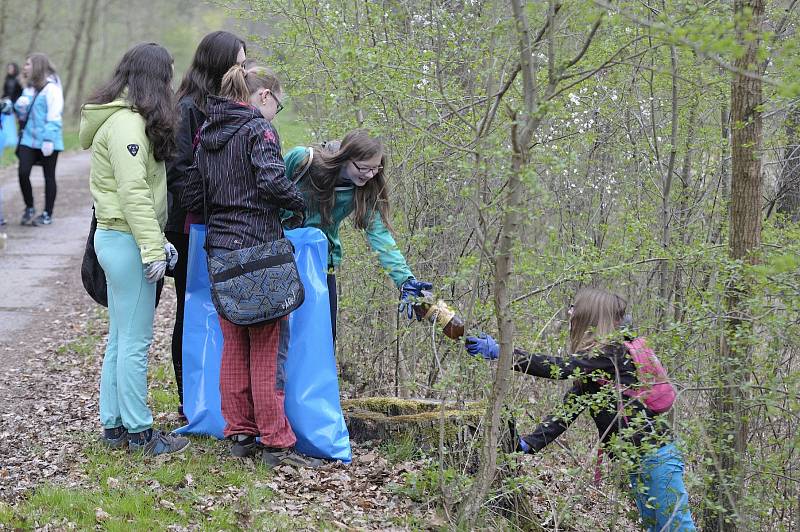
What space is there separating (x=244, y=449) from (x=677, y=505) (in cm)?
212

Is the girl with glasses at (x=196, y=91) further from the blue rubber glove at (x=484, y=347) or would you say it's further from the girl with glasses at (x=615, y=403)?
the girl with glasses at (x=615, y=403)

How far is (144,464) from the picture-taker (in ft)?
14.5

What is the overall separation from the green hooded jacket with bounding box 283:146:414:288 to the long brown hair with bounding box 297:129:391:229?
0.03m

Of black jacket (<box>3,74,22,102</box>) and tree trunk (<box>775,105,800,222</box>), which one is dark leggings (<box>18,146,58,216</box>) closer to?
black jacket (<box>3,74,22,102</box>)

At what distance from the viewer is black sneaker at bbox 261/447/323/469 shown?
443 centimetres

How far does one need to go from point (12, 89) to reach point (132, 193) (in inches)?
364

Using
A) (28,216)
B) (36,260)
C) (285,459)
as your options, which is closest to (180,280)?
(285,459)

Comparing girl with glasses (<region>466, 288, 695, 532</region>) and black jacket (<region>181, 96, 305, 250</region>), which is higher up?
black jacket (<region>181, 96, 305, 250</region>)

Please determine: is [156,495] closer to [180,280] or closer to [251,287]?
[251,287]

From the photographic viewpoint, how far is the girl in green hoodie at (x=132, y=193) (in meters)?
4.15

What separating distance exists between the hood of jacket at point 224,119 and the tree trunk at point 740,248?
2259mm

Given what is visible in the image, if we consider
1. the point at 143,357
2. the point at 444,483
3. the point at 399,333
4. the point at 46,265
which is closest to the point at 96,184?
the point at 143,357

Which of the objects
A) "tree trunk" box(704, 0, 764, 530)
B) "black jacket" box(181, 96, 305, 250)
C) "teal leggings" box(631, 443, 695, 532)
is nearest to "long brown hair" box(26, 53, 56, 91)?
"black jacket" box(181, 96, 305, 250)

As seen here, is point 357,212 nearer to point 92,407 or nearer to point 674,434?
point 674,434
